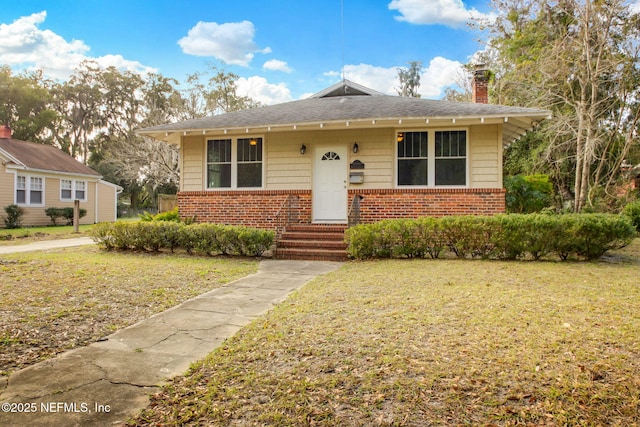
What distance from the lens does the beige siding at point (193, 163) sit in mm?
11836

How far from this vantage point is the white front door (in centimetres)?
1109

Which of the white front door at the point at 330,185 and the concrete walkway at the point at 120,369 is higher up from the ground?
the white front door at the point at 330,185

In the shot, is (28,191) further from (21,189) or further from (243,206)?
(243,206)

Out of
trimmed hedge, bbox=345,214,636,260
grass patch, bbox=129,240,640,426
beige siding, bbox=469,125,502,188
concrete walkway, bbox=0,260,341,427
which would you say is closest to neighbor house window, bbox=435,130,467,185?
beige siding, bbox=469,125,502,188

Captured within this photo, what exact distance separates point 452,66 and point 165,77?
23.4 meters

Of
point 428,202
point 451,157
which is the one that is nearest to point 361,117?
point 451,157

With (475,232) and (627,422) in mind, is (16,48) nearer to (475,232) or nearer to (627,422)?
(475,232)

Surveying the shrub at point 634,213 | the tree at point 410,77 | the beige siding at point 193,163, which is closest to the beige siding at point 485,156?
the shrub at point 634,213

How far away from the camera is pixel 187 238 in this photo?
9180 mm

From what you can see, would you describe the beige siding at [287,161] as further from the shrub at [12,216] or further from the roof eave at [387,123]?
the shrub at [12,216]

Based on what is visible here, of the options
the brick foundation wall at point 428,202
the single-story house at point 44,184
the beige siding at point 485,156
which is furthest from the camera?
the single-story house at point 44,184

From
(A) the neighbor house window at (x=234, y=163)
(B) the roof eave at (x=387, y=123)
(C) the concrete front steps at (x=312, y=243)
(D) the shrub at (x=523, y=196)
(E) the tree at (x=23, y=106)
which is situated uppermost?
(E) the tree at (x=23, y=106)

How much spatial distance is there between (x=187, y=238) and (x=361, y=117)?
529cm

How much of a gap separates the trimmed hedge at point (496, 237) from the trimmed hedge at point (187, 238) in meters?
2.18
